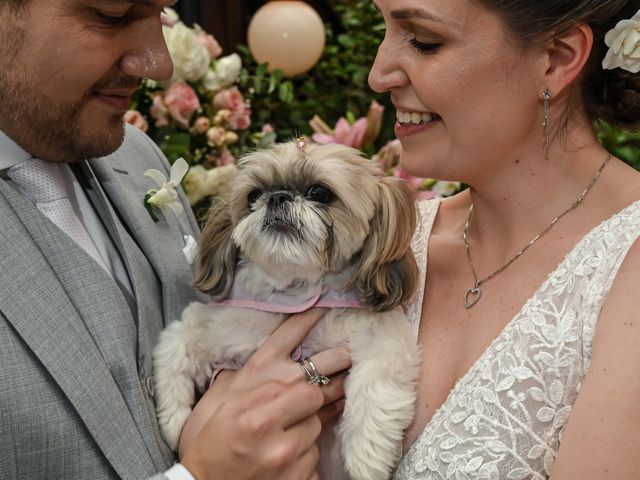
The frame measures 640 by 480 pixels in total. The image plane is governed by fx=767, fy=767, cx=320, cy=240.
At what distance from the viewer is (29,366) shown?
5.53 feet

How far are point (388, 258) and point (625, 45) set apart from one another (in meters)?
0.81

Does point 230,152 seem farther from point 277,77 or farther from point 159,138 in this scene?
point 277,77

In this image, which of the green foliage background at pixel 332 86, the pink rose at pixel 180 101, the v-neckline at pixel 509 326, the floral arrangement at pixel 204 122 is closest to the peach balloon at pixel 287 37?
the green foliage background at pixel 332 86

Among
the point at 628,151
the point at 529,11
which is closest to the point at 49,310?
the point at 529,11

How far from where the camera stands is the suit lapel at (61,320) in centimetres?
171

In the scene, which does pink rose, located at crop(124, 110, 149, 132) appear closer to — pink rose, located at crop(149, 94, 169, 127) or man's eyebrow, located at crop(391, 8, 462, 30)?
pink rose, located at crop(149, 94, 169, 127)

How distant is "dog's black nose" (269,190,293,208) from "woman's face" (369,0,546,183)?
37 centimetres

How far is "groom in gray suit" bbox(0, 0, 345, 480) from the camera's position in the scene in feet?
5.58

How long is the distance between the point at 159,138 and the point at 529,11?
1727 mm

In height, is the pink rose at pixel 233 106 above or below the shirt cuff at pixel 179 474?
below

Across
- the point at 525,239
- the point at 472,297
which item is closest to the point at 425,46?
the point at 525,239

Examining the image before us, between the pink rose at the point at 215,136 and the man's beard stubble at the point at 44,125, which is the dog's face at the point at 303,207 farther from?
the pink rose at the point at 215,136

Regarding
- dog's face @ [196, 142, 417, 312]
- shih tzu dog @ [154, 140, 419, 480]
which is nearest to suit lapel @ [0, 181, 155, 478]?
shih tzu dog @ [154, 140, 419, 480]

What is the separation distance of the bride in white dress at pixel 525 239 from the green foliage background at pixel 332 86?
5.57ft
